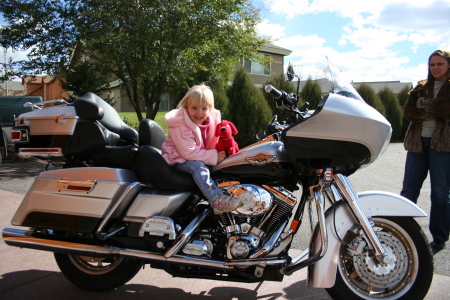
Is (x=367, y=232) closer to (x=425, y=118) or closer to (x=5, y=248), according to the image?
(x=425, y=118)

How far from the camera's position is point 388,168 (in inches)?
406

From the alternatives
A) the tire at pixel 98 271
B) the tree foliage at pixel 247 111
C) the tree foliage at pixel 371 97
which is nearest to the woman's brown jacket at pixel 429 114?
the tire at pixel 98 271

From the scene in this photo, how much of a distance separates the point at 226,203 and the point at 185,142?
22.6 inches

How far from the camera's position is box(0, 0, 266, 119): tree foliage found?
10.4m

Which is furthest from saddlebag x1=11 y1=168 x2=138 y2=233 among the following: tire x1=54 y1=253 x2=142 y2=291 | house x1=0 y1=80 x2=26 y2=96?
house x1=0 y1=80 x2=26 y2=96

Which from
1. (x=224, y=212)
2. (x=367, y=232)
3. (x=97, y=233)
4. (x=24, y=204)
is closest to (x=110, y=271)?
(x=97, y=233)

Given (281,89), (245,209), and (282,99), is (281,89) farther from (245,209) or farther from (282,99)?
(245,209)

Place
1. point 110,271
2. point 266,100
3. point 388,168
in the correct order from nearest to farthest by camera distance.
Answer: point 110,271 < point 388,168 < point 266,100

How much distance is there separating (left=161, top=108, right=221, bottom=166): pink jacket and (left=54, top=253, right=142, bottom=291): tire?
3.08ft

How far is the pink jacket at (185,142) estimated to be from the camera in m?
2.89

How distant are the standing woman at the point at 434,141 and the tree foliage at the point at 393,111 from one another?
55.5 ft

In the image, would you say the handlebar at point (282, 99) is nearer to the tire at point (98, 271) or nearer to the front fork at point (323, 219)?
the front fork at point (323, 219)

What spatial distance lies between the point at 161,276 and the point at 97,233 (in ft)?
3.04

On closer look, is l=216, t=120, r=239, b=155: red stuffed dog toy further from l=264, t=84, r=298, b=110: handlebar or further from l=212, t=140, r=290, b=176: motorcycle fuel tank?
l=264, t=84, r=298, b=110: handlebar
